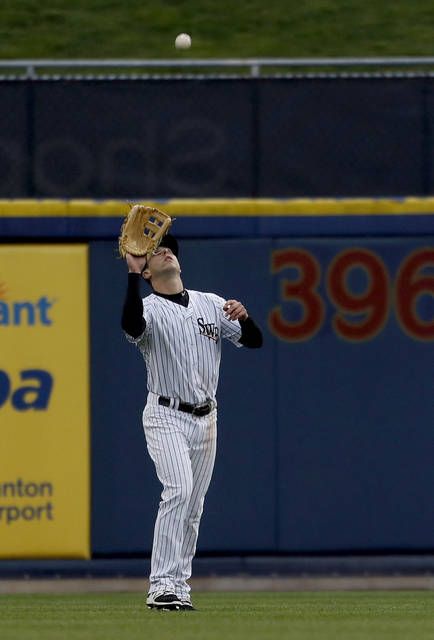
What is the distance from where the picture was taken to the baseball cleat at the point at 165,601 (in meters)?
6.99

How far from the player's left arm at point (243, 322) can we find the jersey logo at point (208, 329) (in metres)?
0.08

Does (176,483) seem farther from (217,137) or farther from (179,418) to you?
(217,137)

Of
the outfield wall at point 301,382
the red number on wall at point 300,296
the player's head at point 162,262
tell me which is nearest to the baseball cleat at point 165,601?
the player's head at point 162,262

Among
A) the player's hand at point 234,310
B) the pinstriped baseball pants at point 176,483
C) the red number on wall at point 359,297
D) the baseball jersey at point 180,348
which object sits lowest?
the pinstriped baseball pants at point 176,483

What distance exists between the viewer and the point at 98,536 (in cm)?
946

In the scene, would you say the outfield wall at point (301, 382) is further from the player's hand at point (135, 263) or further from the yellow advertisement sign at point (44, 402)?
the player's hand at point (135, 263)

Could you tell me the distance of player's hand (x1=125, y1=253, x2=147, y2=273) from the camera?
694 cm

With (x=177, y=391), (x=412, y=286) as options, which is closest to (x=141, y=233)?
Answer: (x=177, y=391)

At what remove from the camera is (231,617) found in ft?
22.5

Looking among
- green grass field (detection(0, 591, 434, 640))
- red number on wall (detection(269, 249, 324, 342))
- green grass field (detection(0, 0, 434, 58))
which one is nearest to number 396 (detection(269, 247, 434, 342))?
red number on wall (detection(269, 249, 324, 342))

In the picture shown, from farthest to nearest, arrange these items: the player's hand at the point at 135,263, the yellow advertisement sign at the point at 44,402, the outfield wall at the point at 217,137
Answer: the outfield wall at the point at 217,137 < the yellow advertisement sign at the point at 44,402 < the player's hand at the point at 135,263

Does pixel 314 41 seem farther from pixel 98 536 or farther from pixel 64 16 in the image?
pixel 98 536

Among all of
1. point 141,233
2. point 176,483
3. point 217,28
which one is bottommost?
point 176,483

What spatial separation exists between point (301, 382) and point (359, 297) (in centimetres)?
58
